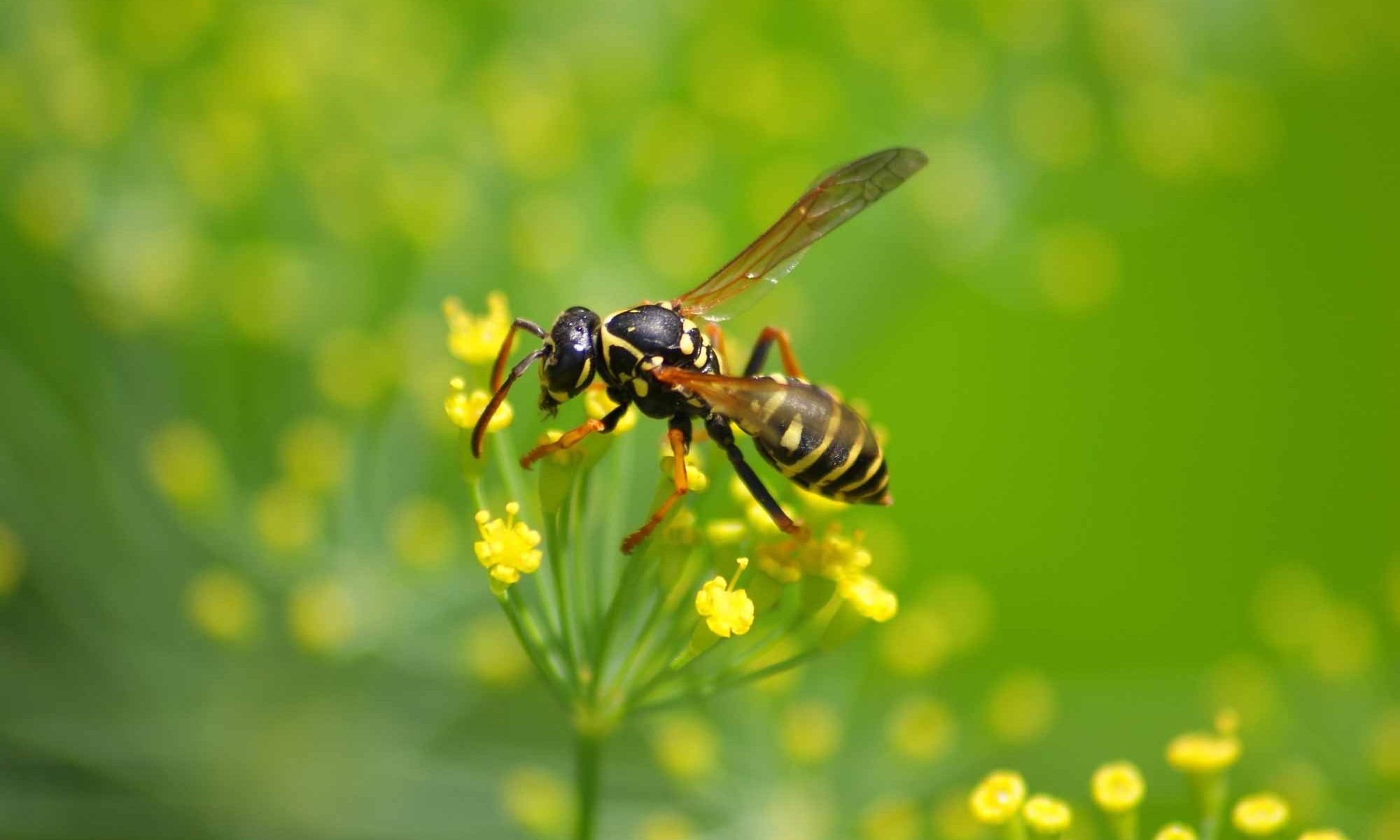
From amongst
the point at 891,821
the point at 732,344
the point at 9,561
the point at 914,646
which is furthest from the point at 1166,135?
the point at 9,561

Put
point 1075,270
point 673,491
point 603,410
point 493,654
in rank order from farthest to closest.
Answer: point 1075,270 → point 493,654 → point 603,410 → point 673,491

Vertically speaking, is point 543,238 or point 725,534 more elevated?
point 543,238

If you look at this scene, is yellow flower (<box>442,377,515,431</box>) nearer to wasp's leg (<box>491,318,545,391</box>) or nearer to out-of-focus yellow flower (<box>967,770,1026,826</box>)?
wasp's leg (<box>491,318,545,391</box>)

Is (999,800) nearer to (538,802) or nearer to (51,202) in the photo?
(538,802)

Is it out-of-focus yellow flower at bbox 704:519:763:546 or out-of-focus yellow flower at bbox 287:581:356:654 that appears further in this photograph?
out-of-focus yellow flower at bbox 287:581:356:654

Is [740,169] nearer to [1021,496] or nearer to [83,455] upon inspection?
[1021,496]

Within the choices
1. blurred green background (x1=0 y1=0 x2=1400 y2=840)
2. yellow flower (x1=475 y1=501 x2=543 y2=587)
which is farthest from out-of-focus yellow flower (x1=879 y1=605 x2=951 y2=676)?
yellow flower (x1=475 y1=501 x2=543 y2=587)

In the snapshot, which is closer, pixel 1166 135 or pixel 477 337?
pixel 477 337
